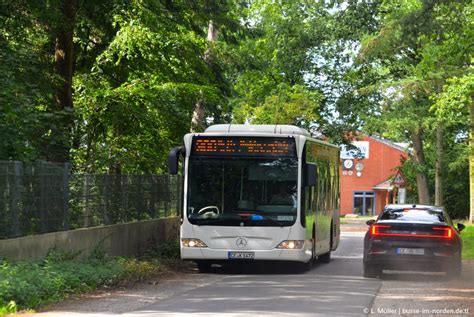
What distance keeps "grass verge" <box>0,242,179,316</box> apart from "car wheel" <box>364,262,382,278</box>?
4.06 m

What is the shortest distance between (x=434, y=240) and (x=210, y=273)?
15.2 ft

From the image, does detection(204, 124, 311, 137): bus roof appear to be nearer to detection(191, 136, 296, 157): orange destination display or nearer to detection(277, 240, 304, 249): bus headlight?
detection(191, 136, 296, 157): orange destination display

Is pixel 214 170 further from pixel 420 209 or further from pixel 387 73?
pixel 387 73

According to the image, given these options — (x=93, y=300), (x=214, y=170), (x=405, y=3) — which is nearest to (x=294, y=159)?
(x=214, y=170)

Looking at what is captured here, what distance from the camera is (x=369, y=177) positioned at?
95.4m

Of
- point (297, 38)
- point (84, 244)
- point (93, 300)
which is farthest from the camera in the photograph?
point (297, 38)

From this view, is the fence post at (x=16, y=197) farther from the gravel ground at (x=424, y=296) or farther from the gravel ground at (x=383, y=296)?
the gravel ground at (x=424, y=296)

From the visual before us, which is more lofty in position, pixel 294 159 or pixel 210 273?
pixel 294 159

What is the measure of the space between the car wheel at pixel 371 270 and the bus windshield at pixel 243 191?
5.53 ft

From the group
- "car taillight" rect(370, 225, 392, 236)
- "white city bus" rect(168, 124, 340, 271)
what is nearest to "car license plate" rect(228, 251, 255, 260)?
"white city bus" rect(168, 124, 340, 271)

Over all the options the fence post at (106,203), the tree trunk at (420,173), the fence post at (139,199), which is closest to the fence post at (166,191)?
the fence post at (139,199)

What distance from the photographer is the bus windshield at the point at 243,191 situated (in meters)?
19.4

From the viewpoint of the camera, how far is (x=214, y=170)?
64.8 feet

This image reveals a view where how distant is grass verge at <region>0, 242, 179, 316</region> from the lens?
12.6 metres
